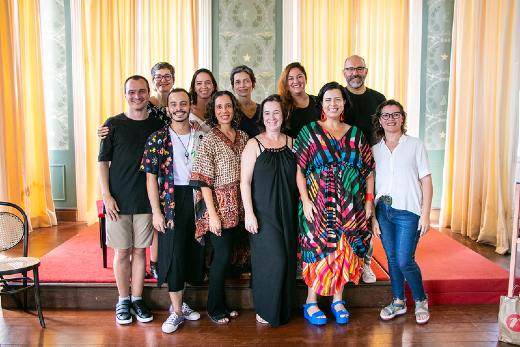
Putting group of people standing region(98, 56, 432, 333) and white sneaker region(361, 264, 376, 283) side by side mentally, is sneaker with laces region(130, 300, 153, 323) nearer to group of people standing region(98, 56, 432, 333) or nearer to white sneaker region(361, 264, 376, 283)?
group of people standing region(98, 56, 432, 333)

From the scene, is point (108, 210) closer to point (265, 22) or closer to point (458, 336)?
point (458, 336)

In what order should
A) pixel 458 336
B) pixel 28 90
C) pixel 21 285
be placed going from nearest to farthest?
1. pixel 458 336
2. pixel 21 285
3. pixel 28 90

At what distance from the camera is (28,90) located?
4879mm

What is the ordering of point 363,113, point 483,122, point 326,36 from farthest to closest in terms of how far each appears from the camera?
point 326,36 → point 483,122 → point 363,113

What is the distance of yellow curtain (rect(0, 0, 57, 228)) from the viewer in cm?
432

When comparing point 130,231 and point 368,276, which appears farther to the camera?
point 368,276

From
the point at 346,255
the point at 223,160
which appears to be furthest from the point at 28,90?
the point at 346,255

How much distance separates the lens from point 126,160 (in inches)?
99.6

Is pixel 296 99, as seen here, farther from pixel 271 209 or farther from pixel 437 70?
pixel 437 70

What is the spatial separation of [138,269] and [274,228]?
0.95 m

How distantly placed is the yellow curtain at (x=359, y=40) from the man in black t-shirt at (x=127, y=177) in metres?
3.04

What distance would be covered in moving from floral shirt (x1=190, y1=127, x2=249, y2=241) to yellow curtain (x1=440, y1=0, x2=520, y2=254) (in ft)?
9.24

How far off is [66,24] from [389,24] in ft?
13.2

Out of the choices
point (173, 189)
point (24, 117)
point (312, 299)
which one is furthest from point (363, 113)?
point (24, 117)
